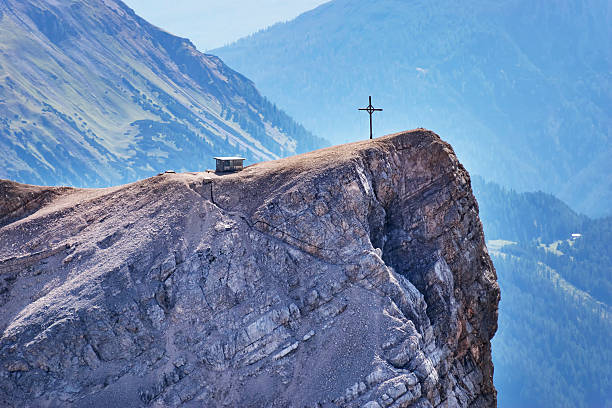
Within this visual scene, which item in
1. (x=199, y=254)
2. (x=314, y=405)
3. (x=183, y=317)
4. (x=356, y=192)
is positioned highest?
(x=356, y=192)

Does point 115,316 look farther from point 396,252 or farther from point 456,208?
point 456,208

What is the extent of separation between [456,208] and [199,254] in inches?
769

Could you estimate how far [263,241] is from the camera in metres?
56.5

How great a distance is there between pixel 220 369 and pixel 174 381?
9.74ft

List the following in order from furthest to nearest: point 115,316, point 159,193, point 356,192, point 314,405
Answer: point 159,193, point 356,192, point 115,316, point 314,405

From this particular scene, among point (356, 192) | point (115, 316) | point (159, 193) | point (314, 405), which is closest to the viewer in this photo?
point (314, 405)

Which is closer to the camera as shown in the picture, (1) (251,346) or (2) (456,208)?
(1) (251,346)

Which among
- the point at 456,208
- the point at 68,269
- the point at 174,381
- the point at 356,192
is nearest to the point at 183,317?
the point at 174,381

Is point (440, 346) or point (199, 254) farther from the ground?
point (199, 254)

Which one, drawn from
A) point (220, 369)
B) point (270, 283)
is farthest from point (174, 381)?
point (270, 283)

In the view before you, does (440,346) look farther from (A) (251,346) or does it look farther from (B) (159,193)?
(B) (159,193)

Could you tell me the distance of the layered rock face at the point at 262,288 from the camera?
51.2 metres

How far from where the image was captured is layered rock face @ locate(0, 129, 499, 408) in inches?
2014

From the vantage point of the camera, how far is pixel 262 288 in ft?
179
